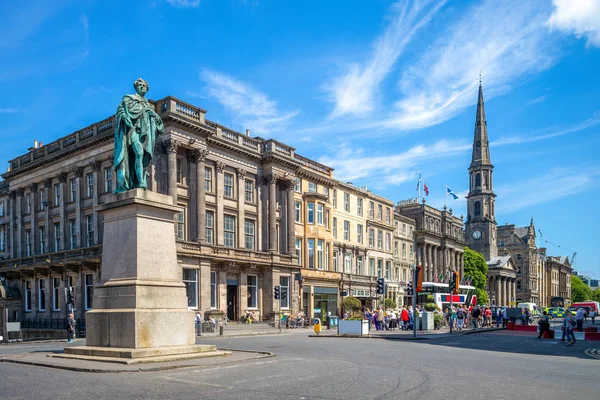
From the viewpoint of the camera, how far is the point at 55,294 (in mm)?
48469

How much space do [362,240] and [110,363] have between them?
5337cm

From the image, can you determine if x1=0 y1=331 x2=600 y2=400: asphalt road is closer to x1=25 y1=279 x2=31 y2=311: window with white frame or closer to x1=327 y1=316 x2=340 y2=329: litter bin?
x1=327 y1=316 x2=340 y2=329: litter bin

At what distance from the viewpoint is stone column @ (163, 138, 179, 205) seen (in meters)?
40.6

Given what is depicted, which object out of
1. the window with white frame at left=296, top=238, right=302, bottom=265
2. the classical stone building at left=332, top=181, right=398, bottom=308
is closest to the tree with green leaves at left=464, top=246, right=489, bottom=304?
the classical stone building at left=332, top=181, right=398, bottom=308

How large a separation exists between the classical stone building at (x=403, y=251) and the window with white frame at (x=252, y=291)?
29957 millimetres

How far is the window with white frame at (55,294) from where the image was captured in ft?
158

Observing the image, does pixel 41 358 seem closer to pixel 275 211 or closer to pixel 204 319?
pixel 204 319

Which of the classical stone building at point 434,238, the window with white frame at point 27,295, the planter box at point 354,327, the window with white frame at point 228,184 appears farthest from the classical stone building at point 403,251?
the window with white frame at point 27,295

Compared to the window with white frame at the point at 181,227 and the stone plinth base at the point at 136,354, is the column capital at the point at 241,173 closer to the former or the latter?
the window with white frame at the point at 181,227

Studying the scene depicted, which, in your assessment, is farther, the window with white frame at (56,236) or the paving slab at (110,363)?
the window with white frame at (56,236)

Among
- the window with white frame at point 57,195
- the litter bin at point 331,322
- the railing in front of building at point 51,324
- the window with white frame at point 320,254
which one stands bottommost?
the litter bin at point 331,322

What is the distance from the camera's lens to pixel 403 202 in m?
89.9

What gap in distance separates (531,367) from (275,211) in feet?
117

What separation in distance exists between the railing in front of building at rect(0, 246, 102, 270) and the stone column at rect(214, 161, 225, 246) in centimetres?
885
